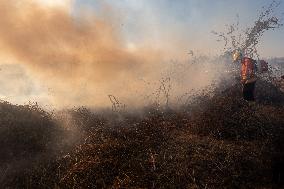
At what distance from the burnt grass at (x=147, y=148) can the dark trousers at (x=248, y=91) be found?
0.28 meters

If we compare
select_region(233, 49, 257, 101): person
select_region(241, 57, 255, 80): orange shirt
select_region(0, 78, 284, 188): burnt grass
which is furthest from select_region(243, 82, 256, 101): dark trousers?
select_region(241, 57, 255, 80): orange shirt

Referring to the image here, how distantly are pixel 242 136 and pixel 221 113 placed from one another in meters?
1.15

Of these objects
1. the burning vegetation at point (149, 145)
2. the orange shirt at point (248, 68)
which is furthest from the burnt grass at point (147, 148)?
the orange shirt at point (248, 68)

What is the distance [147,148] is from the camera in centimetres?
1093

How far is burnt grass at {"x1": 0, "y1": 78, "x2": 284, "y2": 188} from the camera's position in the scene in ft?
31.8

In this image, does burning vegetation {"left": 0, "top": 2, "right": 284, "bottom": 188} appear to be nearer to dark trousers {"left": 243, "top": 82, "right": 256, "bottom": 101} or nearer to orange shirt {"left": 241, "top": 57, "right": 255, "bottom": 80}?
dark trousers {"left": 243, "top": 82, "right": 256, "bottom": 101}

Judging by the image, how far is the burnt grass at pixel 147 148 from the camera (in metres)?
9.70

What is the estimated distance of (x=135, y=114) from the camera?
580 inches

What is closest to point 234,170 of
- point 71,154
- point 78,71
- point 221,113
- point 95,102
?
point 221,113

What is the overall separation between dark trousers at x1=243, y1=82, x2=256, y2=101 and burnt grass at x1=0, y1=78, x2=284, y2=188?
0.28 metres

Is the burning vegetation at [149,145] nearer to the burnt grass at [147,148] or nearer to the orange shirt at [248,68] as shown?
the burnt grass at [147,148]

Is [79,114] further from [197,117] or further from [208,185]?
[208,185]

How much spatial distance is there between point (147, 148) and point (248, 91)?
19.0ft

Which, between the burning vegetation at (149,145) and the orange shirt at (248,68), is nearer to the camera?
the burning vegetation at (149,145)
